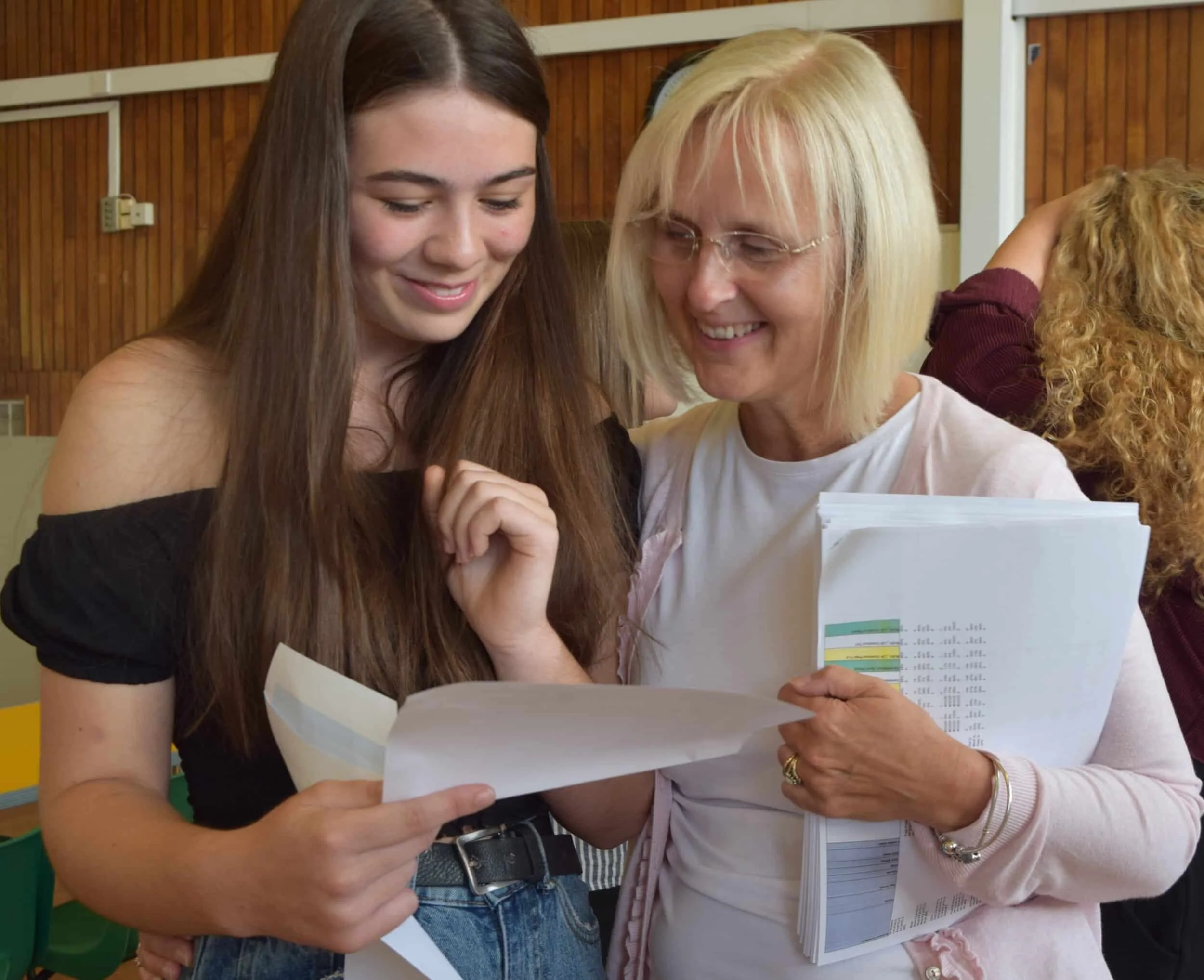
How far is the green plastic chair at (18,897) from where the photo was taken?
2.19 metres

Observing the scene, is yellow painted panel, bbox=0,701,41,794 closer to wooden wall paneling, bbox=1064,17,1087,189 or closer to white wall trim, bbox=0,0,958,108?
white wall trim, bbox=0,0,958,108

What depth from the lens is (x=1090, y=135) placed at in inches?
218

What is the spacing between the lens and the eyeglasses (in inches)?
50.8

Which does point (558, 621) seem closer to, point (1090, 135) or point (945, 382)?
point (945, 382)

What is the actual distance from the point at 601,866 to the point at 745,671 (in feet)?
3.33

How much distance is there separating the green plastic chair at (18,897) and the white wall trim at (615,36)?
352cm

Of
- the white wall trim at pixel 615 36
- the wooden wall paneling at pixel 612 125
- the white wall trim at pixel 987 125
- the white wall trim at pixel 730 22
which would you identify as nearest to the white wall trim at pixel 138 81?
the white wall trim at pixel 615 36

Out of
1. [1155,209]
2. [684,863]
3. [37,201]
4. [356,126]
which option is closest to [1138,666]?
[684,863]

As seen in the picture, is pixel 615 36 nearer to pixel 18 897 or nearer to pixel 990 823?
pixel 18 897

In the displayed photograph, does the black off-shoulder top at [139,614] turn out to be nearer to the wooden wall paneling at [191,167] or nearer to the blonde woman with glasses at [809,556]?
the blonde woman with glasses at [809,556]

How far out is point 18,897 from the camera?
2.24 m

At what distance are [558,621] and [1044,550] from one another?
1.83 ft

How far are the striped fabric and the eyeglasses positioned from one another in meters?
1.19

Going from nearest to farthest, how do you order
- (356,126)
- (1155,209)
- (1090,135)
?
(356,126) → (1155,209) → (1090,135)
